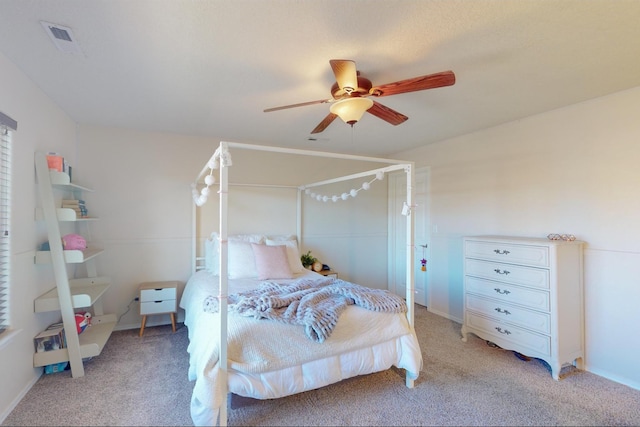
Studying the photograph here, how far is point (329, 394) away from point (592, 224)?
260 cm

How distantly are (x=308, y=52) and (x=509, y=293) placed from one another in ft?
8.71

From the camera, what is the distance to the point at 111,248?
3332mm

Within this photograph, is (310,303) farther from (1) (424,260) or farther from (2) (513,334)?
(1) (424,260)

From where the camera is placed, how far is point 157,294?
3207 millimetres

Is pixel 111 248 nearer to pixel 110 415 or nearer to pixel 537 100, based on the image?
pixel 110 415

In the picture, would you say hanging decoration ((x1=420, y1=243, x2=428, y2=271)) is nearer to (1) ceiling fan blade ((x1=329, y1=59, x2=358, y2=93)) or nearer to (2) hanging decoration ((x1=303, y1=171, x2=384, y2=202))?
(2) hanging decoration ((x1=303, y1=171, x2=384, y2=202))

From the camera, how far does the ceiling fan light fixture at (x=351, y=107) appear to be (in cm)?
195

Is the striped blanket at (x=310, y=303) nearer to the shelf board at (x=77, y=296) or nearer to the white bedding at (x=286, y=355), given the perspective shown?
the white bedding at (x=286, y=355)

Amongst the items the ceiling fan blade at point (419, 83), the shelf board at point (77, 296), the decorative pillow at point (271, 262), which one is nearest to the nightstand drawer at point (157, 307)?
the shelf board at point (77, 296)

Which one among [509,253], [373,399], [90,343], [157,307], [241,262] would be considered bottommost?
[373,399]

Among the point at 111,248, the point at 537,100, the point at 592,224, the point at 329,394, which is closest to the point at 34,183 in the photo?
the point at 111,248

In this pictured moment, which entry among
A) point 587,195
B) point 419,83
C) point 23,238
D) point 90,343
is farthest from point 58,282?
point 587,195

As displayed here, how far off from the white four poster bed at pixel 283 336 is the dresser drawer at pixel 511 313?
1.07 metres

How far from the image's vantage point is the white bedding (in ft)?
5.63
